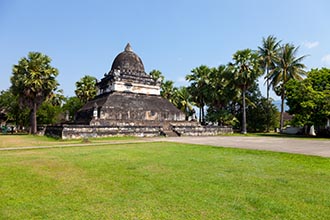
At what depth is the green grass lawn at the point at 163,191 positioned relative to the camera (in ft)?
12.0

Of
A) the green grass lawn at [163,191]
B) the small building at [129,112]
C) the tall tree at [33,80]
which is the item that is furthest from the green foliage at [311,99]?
the tall tree at [33,80]

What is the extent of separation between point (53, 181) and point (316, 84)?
29.8 meters

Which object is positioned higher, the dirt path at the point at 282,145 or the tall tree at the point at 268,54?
the tall tree at the point at 268,54

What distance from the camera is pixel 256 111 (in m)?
39.0

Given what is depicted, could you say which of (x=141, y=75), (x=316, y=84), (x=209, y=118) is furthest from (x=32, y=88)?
(x=316, y=84)

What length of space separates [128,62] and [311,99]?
21.6 metres

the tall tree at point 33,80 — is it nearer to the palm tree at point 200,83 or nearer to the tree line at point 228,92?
the tree line at point 228,92

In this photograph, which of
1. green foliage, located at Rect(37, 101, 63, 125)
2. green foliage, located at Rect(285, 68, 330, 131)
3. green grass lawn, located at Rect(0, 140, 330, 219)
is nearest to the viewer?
green grass lawn, located at Rect(0, 140, 330, 219)

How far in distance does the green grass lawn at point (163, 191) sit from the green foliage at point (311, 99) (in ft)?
66.4

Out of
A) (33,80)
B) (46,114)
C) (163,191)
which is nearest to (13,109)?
(46,114)

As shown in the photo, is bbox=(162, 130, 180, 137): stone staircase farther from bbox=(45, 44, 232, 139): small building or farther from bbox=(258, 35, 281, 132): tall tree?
bbox=(258, 35, 281, 132): tall tree

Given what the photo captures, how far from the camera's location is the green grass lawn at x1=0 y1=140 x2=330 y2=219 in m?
3.64

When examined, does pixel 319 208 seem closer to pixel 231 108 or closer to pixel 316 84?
pixel 316 84

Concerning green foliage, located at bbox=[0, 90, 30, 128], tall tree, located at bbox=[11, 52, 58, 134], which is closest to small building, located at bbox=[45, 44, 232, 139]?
tall tree, located at bbox=[11, 52, 58, 134]
